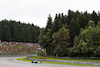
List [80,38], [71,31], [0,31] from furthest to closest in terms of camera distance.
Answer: [0,31] < [71,31] < [80,38]

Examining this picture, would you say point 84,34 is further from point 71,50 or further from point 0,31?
point 0,31

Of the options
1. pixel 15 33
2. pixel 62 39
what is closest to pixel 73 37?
pixel 62 39

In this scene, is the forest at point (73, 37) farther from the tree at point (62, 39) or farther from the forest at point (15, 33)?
the forest at point (15, 33)

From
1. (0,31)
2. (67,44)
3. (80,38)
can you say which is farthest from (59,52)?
(0,31)

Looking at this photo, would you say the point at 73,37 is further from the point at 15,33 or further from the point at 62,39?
the point at 15,33

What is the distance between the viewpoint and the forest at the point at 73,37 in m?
64.7

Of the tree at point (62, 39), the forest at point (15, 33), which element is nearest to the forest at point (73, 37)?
the tree at point (62, 39)

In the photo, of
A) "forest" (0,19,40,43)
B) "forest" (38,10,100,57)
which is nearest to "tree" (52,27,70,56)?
"forest" (38,10,100,57)

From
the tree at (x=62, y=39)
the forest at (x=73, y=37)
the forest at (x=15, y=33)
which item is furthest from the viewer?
the forest at (x=15, y=33)

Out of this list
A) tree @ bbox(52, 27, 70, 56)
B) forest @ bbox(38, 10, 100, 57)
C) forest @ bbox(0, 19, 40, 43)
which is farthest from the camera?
forest @ bbox(0, 19, 40, 43)

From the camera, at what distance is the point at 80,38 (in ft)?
229

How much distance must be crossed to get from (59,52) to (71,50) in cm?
652

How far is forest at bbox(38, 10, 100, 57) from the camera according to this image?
212 ft

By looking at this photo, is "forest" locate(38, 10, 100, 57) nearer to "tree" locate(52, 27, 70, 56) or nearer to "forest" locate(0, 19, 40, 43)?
"tree" locate(52, 27, 70, 56)
